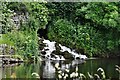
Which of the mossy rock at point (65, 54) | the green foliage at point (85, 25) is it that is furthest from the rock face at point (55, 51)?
the green foliage at point (85, 25)

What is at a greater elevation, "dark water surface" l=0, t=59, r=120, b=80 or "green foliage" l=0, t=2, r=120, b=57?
"green foliage" l=0, t=2, r=120, b=57

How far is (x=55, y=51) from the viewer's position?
922cm

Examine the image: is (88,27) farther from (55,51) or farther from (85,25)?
(55,51)

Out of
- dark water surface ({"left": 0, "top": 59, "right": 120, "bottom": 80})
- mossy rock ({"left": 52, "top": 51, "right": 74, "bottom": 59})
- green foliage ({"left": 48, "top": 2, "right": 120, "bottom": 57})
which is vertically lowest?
dark water surface ({"left": 0, "top": 59, "right": 120, "bottom": 80})

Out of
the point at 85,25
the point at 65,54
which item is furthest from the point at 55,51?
the point at 85,25

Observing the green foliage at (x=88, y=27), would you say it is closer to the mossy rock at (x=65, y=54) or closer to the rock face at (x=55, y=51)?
the rock face at (x=55, y=51)

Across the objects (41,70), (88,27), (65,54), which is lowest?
(41,70)

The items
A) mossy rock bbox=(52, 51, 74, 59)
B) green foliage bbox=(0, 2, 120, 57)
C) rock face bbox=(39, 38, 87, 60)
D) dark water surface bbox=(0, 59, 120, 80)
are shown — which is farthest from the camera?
green foliage bbox=(0, 2, 120, 57)

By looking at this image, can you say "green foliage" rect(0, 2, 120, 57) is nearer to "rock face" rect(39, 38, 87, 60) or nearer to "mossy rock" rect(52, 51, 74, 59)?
"rock face" rect(39, 38, 87, 60)

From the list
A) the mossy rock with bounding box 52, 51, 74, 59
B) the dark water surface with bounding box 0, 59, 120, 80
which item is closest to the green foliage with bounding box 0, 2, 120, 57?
the mossy rock with bounding box 52, 51, 74, 59

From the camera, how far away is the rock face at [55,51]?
9.05m

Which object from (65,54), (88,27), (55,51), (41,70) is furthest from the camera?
(88,27)

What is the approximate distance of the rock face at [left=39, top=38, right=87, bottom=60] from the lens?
9047 mm

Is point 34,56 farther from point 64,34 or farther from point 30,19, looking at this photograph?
point 64,34
